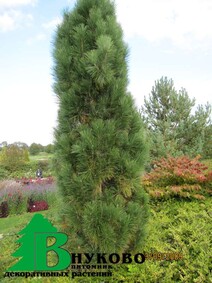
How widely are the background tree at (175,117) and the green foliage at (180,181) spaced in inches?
319

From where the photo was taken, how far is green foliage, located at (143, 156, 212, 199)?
526 centimetres

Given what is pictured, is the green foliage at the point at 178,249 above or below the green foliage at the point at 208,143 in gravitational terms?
below

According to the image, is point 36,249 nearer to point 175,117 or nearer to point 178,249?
point 178,249

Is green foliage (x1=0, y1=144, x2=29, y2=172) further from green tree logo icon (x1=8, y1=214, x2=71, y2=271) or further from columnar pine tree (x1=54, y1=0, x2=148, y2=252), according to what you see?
columnar pine tree (x1=54, y1=0, x2=148, y2=252)

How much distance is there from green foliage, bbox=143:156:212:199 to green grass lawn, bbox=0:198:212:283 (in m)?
0.27

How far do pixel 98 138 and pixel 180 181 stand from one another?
3235 millimetres

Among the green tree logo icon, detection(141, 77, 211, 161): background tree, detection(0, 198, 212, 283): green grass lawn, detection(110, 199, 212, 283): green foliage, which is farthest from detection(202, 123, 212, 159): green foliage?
the green tree logo icon

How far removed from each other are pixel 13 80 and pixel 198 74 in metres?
4.73

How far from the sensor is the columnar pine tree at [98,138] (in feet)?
10.1

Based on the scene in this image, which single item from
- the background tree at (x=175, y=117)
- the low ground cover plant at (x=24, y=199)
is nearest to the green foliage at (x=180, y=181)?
the low ground cover plant at (x=24, y=199)

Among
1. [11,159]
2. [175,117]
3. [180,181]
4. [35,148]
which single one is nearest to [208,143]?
[175,117]

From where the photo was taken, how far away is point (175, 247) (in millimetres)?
3447

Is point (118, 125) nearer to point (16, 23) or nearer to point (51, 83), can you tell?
point (51, 83)

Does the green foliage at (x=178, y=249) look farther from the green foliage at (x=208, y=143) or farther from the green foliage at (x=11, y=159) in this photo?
the green foliage at (x=11, y=159)
